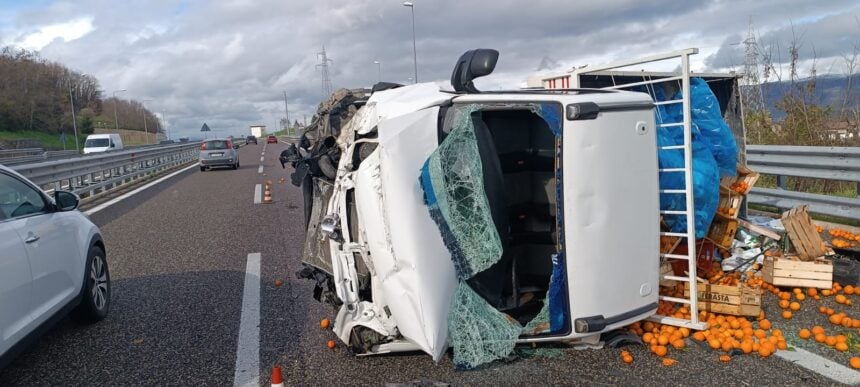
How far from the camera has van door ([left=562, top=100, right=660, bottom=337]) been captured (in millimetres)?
3582

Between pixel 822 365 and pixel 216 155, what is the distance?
24.0m

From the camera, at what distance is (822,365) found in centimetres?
375

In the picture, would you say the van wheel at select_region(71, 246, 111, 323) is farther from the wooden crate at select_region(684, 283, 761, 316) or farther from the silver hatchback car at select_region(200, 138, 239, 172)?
the silver hatchback car at select_region(200, 138, 239, 172)

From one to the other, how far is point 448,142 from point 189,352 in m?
2.37

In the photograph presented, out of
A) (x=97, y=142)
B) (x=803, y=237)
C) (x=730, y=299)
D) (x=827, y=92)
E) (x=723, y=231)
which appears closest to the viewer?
(x=730, y=299)

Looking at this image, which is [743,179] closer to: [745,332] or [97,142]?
[745,332]

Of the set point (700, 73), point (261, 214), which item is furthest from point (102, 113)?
point (700, 73)

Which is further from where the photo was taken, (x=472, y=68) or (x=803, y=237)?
(x=803, y=237)

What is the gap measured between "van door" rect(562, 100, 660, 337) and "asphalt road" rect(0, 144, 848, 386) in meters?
0.40

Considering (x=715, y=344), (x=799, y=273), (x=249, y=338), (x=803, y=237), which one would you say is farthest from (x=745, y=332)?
(x=249, y=338)

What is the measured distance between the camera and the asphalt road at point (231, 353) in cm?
367

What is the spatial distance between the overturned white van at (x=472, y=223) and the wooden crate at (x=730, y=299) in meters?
0.94

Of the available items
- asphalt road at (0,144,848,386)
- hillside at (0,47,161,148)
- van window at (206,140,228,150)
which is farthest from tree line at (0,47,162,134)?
asphalt road at (0,144,848,386)

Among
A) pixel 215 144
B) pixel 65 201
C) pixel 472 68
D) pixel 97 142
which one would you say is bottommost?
pixel 65 201
